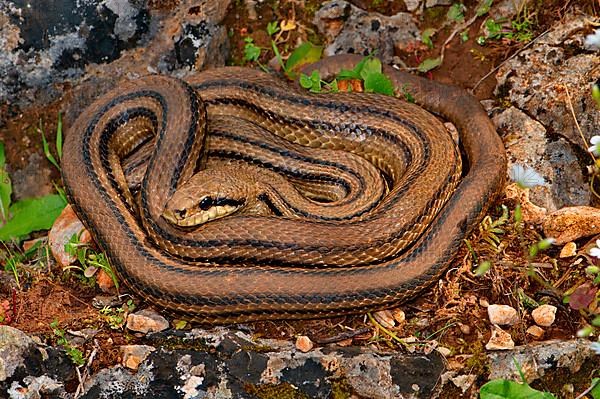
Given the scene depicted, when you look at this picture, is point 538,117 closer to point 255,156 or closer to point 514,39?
point 514,39

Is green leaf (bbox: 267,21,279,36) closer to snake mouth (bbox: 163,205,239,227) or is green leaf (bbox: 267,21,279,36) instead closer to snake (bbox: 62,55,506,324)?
snake (bbox: 62,55,506,324)

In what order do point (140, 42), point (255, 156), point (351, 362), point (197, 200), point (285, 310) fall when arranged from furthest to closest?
1. point (140, 42)
2. point (255, 156)
3. point (197, 200)
4. point (285, 310)
5. point (351, 362)

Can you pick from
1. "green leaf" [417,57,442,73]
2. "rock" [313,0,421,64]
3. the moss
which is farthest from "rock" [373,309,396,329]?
"rock" [313,0,421,64]

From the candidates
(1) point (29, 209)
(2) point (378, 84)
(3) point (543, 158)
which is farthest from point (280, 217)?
(1) point (29, 209)

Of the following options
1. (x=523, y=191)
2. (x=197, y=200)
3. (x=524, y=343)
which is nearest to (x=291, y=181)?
(x=197, y=200)

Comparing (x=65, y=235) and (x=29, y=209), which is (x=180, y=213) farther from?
(x=29, y=209)

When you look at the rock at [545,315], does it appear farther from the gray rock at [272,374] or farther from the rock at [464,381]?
the gray rock at [272,374]

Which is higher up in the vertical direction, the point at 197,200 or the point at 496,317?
the point at 197,200
